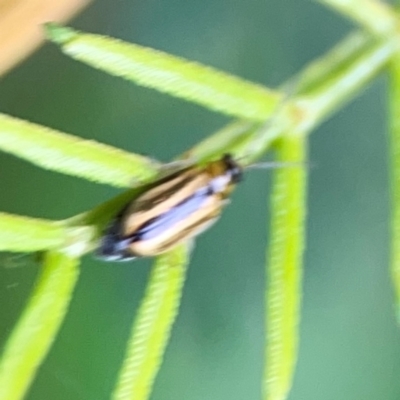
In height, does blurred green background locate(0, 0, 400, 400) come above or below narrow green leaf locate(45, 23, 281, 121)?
above

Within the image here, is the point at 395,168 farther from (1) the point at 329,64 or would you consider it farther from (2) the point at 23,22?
(2) the point at 23,22

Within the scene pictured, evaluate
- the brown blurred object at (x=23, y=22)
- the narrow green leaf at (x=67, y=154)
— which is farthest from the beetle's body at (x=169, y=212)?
the brown blurred object at (x=23, y=22)

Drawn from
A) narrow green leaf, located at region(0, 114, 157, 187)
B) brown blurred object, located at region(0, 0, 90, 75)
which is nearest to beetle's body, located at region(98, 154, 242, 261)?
narrow green leaf, located at region(0, 114, 157, 187)

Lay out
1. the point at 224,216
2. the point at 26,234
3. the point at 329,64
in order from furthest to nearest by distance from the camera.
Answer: the point at 224,216 → the point at 329,64 → the point at 26,234

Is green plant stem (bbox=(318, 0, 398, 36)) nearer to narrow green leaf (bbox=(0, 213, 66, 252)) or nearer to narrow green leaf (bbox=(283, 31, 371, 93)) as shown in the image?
narrow green leaf (bbox=(283, 31, 371, 93))

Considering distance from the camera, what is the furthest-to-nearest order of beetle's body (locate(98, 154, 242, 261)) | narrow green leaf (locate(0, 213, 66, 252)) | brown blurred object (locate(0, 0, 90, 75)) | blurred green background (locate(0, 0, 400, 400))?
blurred green background (locate(0, 0, 400, 400)), brown blurred object (locate(0, 0, 90, 75)), beetle's body (locate(98, 154, 242, 261)), narrow green leaf (locate(0, 213, 66, 252))

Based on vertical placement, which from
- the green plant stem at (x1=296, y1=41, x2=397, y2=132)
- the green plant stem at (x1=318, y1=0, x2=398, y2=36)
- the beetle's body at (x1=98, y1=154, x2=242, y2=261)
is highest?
the green plant stem at (x1=318, y1=0, x2=398, y2=36)

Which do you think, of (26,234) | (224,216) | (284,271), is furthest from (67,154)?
(224,216)
